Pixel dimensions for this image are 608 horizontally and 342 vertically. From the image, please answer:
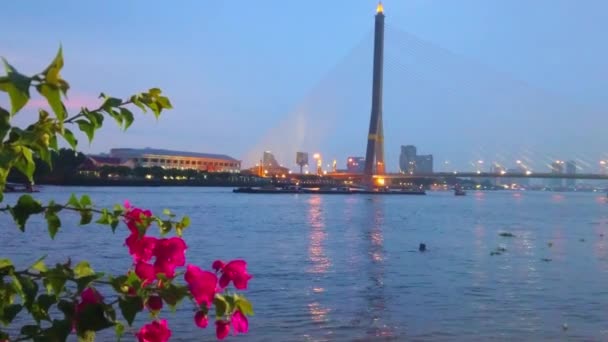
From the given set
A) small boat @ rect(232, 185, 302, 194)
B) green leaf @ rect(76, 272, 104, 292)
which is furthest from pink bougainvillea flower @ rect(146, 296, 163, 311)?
small boat @ rect(232, 185, 302, 194)

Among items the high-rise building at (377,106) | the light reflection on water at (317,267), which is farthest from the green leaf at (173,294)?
the high-rise building at (377,106)

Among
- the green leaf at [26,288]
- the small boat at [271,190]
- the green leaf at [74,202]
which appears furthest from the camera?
the small boat at [271,190]

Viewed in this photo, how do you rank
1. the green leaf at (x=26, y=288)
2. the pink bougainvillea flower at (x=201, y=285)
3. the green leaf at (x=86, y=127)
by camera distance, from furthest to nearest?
the green leaf at (x=86, y=127) → the green leaf at (x=26, y=288) → the pink bougainvillea flower at (x=201, y=285)

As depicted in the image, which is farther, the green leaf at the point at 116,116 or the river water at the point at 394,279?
the river water at the point at 394,279

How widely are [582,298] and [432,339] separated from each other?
12.6 feet

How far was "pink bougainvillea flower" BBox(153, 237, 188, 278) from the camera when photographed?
4.74 ft

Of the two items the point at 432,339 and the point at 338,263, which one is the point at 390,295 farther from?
the point at 338,263

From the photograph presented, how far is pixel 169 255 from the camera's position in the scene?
1.45 m

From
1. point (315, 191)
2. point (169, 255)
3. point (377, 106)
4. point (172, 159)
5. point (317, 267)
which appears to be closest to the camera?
point (169, 255)

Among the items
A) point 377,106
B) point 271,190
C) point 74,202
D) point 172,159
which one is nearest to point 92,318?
point 74,202

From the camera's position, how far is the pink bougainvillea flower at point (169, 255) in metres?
1.44

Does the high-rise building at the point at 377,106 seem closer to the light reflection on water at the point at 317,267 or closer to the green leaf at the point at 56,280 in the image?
the light reflection on water at the point at 317,267

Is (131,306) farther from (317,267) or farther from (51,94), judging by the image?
(317,267)

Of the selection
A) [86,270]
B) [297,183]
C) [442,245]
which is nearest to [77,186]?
[297,183]
